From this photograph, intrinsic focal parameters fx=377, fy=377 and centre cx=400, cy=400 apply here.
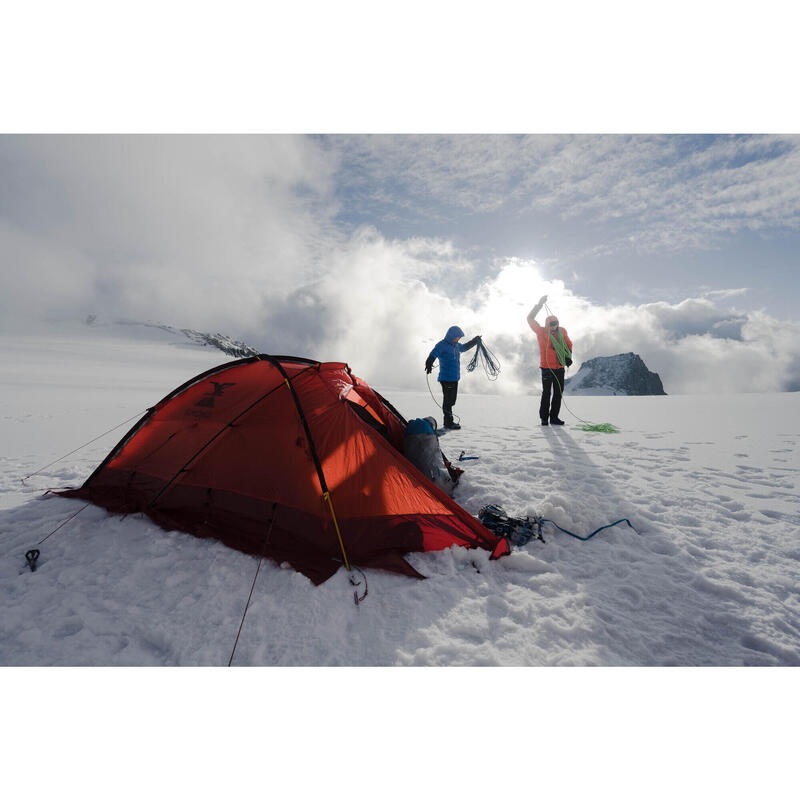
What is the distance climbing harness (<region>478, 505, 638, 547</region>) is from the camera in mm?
3703

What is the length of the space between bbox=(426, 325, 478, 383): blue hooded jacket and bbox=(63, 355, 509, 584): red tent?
4.77 m

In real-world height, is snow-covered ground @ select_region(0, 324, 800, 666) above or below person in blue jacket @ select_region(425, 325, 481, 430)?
below

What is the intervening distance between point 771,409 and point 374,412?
37.0 feet

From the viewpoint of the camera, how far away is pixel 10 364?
21953mm

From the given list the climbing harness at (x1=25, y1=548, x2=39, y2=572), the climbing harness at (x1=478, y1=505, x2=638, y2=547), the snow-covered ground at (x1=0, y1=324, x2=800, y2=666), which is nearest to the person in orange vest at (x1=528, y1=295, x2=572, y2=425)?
the snow-covered ground at (x1=0, y1=324, x2=800, y2=666)

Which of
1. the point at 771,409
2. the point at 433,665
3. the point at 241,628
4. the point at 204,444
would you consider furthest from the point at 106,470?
the point at 771,409

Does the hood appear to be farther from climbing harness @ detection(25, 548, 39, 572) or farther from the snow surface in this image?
climbing harness @ detection(25, 548, 39, 572)

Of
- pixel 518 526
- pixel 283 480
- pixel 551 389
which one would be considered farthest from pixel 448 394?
pixel 283 480

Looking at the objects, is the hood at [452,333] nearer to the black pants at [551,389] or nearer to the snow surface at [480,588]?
the black pants at [551,389]

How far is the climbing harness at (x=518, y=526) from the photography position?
370 cm

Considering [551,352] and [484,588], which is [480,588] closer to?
[484,588]

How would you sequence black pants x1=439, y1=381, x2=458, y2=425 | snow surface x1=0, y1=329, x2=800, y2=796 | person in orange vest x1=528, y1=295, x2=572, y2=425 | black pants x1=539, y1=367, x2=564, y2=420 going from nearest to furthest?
snow surface x1=0, y1=329, x2=800, y2=796
person in orange vest x1=528, y1=295, x2=572, y2=425
black pants x1=539, y1=367, x2=564, y2=420
black pants x1=439, y1=381, x2=458, y2=425

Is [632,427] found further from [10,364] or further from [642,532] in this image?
[10,364]

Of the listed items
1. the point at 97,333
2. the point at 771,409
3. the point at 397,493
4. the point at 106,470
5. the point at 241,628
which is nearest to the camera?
the point at 241,628
